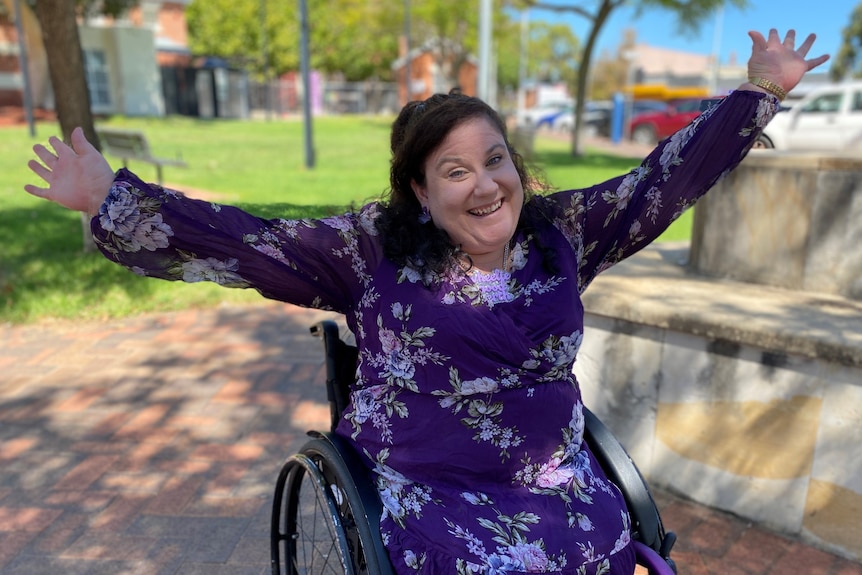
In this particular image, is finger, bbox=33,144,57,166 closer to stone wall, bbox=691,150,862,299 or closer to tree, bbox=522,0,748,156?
stone wall, bbox=691,150,862,299

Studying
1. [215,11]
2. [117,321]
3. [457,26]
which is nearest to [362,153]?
[117,321]

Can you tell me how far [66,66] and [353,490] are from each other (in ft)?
17.6

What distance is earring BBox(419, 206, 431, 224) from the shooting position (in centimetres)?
171

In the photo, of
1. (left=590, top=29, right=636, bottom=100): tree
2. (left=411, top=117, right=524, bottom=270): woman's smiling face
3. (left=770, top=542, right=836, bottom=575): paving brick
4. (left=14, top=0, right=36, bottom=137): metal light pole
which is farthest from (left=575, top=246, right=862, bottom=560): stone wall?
(left=590, top=29, right=636, bottom=100): tree

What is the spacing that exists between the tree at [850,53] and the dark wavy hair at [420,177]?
47.7 metres

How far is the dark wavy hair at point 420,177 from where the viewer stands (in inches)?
64.9

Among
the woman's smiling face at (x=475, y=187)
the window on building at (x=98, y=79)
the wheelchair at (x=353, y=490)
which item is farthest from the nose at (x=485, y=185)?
the window on building at (x=98, y=79)

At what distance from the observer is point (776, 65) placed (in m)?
1.84

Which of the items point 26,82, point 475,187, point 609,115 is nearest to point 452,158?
point 475,187

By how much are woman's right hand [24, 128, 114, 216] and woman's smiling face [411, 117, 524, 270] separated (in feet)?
2.32

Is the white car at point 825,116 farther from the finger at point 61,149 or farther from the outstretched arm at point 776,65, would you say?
the finger at point 61,149

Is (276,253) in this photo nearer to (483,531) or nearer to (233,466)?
(483,531)

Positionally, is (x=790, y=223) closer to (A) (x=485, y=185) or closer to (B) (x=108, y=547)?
(A) (x=485, y=185)

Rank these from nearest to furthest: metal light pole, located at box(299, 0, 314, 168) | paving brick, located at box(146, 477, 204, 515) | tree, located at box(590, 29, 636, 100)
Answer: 1. paving brick, located at box(146, 477, 204, 515)
2. metal light pole, located at box(299, 0, 314, 168)
3. tree, located at box(590, 29, 636, 100)
